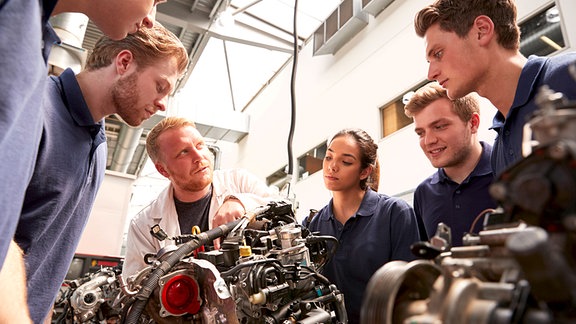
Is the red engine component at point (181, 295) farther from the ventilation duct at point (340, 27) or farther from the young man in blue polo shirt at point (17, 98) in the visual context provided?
the ventilation duct at point (340, 27)

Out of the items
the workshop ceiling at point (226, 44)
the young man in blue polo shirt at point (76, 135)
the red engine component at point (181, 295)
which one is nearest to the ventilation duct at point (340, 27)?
the workshop ceiling at point (226, 44)

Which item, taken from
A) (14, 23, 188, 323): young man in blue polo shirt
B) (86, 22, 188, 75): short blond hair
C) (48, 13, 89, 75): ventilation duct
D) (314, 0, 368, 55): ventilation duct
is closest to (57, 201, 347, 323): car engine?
(14, 23, 188, 323): young man in blue polo shirt

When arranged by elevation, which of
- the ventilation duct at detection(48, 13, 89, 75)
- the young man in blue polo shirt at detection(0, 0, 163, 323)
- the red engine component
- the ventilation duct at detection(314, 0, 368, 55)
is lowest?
the red engine component

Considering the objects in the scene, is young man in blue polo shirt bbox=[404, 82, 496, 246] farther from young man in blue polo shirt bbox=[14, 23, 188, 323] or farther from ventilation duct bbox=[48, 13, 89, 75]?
ventilation duct bbox=[48, 13, 89, 75]

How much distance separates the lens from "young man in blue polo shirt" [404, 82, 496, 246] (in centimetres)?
177

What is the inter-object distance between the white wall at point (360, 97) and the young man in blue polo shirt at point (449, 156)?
1.78 m

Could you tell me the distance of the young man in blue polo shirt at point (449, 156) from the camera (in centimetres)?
177

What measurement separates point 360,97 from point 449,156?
388cm

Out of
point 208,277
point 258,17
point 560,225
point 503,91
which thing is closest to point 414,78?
point 503,91

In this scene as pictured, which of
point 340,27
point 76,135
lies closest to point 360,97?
point 340,27

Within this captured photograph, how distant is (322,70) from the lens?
687cm

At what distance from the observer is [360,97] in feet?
18.4

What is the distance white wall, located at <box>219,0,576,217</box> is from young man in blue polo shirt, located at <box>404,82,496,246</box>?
1.78m

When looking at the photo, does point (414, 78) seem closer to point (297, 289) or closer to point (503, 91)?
point (503, 91)
